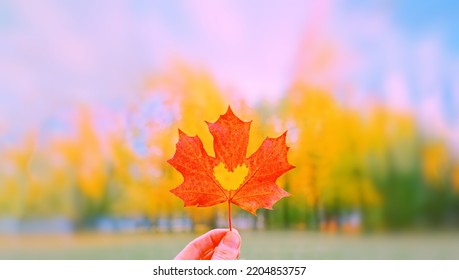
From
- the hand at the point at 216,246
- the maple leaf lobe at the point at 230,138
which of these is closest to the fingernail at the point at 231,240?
the hand at the point at 216,246

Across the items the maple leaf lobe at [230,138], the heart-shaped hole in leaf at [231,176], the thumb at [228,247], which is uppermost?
the maple leaf lobe at [230,138]

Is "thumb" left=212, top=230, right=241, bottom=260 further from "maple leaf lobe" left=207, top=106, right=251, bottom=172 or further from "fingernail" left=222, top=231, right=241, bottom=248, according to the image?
"maple leaf lobe" left=207, top=106, right=251, bottom=172

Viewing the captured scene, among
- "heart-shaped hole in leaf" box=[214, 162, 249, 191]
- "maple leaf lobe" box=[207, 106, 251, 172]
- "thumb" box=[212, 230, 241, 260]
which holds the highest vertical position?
"maple leaf lobe" box=[207, 106, 251, 172]

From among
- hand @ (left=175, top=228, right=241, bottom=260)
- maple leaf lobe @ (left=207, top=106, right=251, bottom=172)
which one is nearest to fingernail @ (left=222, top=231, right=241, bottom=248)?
hand @ (left=175, top=228, right=241, bottom=260)

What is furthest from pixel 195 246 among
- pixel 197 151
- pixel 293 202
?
pixel 293 202

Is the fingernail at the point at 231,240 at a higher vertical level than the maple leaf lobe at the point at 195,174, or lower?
lower

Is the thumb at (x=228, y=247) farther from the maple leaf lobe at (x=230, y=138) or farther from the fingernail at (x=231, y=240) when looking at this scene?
the maple leaf lobe at (x=230, y=138)

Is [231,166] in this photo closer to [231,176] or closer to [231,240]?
[231,176]
